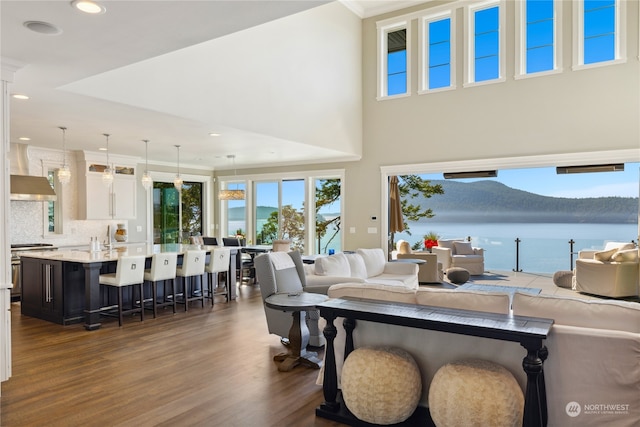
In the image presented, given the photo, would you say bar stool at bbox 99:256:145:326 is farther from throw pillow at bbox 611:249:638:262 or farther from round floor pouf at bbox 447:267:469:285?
throw pillow at bbox 611:249:638:262

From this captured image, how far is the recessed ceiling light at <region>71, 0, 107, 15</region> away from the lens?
8.51 feet

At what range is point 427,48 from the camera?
938 centimetres

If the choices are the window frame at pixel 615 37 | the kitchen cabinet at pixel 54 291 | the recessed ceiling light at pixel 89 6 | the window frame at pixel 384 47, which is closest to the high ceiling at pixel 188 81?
the recessed ceiling light at pixel 89 6

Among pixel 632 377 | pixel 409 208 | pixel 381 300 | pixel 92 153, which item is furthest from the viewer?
pixel 409 208

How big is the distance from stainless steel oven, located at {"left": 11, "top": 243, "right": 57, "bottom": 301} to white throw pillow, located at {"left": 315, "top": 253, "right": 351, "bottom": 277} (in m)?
5.01

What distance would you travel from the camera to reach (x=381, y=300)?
327 centimetres

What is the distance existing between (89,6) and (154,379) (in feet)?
9.89

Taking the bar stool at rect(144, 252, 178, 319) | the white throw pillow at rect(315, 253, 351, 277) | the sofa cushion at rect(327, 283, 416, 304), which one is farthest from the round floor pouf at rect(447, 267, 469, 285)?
the sofa cushion at rect(327, 283, 416, 304)

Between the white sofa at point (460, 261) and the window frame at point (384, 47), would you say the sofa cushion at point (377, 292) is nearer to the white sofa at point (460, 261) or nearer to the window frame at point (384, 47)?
the window frame at point (384, 47)

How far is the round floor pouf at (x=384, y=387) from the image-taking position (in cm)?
280

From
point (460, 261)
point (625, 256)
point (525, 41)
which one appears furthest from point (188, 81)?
point (625, 256)

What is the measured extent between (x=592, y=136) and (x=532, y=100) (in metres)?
1.24

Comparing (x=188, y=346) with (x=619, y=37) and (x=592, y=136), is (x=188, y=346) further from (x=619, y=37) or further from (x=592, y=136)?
(x=619, y=37)

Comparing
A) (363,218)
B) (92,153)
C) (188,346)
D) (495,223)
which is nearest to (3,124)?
(188,346)
